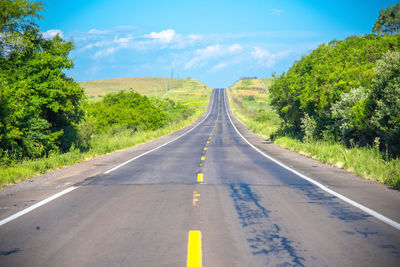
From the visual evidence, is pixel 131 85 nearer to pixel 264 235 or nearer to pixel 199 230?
pixel 199 230

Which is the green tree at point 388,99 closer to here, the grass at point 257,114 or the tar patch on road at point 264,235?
the tar patch on road at point 264,235

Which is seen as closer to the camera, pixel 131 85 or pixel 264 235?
pixel 264 235

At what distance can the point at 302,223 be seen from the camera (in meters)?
5.43

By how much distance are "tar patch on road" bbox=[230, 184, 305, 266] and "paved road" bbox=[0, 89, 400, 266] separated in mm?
13

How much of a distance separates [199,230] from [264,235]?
1.02 metres

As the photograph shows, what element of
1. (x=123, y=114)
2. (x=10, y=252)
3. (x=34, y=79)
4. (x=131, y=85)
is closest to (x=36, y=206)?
(x=10, y=252)

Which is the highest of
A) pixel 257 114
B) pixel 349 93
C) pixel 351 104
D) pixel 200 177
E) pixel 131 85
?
pixel 131 85

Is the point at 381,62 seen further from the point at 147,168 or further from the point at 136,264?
the point at 136,264

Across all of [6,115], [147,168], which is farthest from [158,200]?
[6,115]

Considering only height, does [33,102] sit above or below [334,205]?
above

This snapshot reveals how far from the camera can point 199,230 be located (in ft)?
16.6

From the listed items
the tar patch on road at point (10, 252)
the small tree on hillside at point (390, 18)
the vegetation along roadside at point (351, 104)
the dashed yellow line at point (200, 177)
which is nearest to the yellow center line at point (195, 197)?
the dashed yellow line at point (200, 177)

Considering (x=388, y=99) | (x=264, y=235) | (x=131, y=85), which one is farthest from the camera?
(x=131, y=85)

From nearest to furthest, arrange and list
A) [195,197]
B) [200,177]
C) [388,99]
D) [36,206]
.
A: [36,206] → [195,197] → [200,177] → [388,99]
